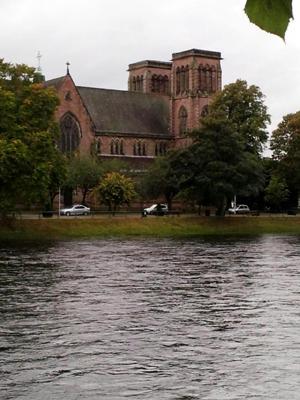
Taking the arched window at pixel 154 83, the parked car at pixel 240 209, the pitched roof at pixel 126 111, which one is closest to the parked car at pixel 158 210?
the parked car at pixel 240 209

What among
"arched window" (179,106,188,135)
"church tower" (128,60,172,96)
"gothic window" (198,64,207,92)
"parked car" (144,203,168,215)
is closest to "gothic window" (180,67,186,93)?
"gothic window" (198,64,207,92)

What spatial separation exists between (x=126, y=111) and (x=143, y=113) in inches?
191

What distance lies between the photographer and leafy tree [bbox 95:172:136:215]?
10256cm

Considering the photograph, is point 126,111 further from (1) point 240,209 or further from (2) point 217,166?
(2) point 217,166

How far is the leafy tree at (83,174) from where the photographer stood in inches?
4343

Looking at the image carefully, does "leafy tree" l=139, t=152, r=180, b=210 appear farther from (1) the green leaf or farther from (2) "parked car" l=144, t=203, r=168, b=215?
(1) the green leaf

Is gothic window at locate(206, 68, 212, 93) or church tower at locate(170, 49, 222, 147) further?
gothic window at locate(206, 68, 212, 93)

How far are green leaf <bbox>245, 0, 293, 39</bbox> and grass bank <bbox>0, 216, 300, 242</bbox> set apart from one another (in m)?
75.0

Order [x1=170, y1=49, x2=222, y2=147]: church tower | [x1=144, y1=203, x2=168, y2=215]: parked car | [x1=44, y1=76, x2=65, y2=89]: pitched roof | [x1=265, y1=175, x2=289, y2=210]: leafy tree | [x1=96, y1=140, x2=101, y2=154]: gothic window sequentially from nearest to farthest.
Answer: [x1=144, y1=203, x2=168, y2=215]: parked car
[x1=265, y1=175, x2=289, y2=210]: leafy tree
[x1=44, y1=76, x2=65, y2=89]: pitched roof
[x1=96, y1=140, x2=101, y2=154]: gothic window
[x1=170, y1=49, x2=222, y2=147]: church tower

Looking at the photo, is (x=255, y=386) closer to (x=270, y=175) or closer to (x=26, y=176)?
(x=26, y=176)

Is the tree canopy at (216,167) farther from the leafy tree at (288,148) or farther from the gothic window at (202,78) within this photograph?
the gothic window at (202,78)

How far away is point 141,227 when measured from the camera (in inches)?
3487

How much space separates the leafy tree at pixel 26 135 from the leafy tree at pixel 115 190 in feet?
70.8

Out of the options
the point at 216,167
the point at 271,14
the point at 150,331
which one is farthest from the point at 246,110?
the point at 271,14
